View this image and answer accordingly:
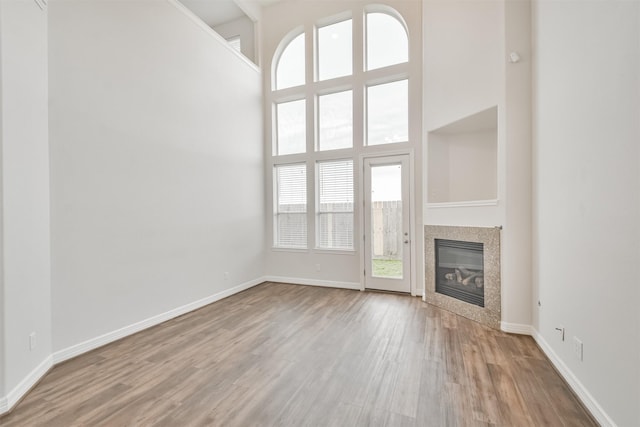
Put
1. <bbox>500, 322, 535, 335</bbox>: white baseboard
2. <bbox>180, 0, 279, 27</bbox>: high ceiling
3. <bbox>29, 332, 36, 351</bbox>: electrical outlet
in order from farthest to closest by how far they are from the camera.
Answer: <bbox>180, 0, 279, 27</bbox>: high ceiling < <bbox>500, 322, 535, 335</bbox>: white baseboard < <bbox>29, 332, 36, 351</bbox>: electrical outlet

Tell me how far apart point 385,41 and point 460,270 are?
13.1ft

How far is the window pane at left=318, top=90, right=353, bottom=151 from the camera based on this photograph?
5.41 meters

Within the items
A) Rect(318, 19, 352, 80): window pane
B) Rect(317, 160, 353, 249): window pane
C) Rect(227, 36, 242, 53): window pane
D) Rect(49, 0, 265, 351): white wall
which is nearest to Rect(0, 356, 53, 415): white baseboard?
Rect(49, 0, 265, 351): white wall

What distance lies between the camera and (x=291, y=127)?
5.86m

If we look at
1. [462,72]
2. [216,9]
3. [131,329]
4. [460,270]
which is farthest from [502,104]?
[216,9]

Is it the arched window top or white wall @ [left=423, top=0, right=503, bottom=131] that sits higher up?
the arched window top

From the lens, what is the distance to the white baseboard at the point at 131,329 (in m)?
2.78

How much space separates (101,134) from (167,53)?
1.50 metres

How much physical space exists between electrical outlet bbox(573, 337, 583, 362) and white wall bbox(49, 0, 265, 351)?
4172 millimetres

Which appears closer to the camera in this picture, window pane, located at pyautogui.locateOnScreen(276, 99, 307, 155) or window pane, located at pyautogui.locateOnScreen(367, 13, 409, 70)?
window pane, located at pyautogui.locateOnScreen(367, 13, 409, 70)

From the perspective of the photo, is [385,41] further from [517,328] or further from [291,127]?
[517,328]

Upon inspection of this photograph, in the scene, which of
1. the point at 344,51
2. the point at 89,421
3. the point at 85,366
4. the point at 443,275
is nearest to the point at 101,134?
the point at 85,366

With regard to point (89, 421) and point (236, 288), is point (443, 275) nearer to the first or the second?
point (236, 288)

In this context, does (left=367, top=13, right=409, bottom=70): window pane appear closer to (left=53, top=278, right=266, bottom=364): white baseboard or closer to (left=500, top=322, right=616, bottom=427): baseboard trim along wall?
(left=500, top=322, right=616, bottom=427): baseboard trim along wall
